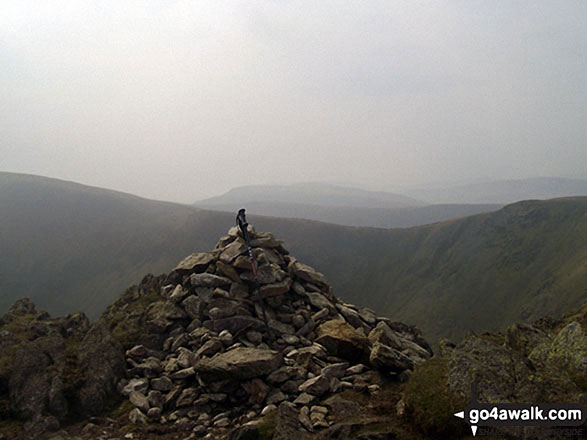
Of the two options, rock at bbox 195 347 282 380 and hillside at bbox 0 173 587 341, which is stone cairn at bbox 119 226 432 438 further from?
hillside at bbox 0 173 587 341

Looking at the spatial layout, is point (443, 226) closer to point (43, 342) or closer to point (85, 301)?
point (85, 301)

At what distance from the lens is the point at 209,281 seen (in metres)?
17.5

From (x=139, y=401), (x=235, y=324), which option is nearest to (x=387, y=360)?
(x=235, y=324)

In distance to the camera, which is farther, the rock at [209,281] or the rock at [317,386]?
the rock at [209,281]

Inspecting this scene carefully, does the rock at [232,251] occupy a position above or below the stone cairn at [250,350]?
above

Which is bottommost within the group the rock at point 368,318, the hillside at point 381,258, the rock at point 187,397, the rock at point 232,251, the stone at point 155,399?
the hillside at point 381,258

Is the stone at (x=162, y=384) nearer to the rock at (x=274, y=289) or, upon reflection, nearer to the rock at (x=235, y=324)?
the rock at (x=235, y=324)

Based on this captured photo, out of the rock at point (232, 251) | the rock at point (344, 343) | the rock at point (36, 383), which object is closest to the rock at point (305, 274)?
the rock at point (232, 251)

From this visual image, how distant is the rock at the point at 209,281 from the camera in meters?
17.5

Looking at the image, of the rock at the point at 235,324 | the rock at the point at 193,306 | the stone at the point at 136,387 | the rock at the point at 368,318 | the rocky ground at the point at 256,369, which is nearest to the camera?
the rocky ground at the point at 256,369

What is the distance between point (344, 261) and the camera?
5920 inches

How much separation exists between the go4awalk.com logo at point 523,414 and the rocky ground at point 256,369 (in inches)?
6.7

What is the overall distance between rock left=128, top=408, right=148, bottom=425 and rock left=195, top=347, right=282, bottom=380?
7.37ft

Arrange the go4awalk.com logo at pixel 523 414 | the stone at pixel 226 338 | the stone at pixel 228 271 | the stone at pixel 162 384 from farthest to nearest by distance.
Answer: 1. the stone at pixel 228 271
2. the stone at pixel 226 338
3. the stone at pixel 162 384
4. the go4awalk.com logo at pixel 523 414
